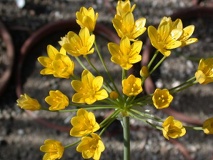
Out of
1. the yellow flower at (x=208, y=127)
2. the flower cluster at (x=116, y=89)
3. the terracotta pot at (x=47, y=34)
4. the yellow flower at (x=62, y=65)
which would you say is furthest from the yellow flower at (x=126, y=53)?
the terracotta pot at (x=47, y=34)

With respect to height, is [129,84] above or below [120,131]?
above

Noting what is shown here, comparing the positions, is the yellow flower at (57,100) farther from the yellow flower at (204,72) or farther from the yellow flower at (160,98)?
the yellow flower at (204,72)

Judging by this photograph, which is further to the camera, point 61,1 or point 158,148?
point 61,1

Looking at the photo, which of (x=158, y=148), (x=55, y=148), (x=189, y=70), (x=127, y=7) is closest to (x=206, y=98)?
(x=189, y=70)

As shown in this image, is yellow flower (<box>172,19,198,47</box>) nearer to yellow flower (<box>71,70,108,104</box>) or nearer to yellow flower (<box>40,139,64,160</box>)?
yellow flower (<box>71,70,108,104</box>)

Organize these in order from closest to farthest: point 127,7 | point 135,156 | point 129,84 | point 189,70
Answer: point 129,84 → point 127,7 → point 135,156 → point 189,70

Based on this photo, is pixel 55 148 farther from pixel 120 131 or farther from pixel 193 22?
pixel 193 22

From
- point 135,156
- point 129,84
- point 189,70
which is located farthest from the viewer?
point 189,70

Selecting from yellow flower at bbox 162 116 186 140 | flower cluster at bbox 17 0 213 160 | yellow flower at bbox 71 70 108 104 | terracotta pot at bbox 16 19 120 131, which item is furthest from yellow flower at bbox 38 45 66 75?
terracotta pot at bbox 16 19 120 131
